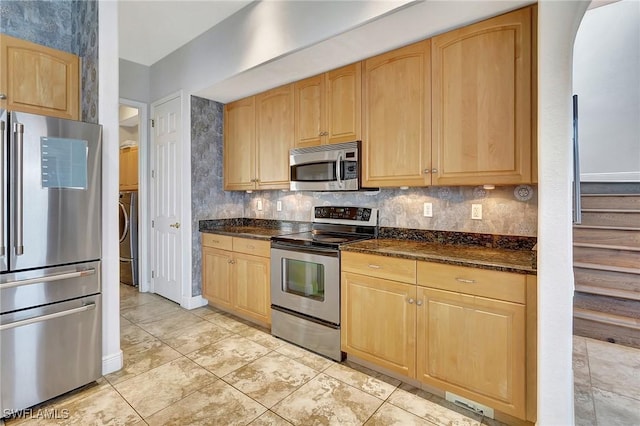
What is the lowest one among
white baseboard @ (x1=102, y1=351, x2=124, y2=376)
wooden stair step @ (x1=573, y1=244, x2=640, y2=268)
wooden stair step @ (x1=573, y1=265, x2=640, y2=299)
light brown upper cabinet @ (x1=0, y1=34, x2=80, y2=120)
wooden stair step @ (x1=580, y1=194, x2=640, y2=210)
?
white baseboard @ (x1=102, y1=351, x2=124, y2=376)

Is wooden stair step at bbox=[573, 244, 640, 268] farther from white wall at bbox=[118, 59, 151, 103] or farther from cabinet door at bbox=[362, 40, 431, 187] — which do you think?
white wall at bbox=[118, 59, 151, 103]

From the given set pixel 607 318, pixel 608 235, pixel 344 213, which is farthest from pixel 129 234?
pixel 608 235

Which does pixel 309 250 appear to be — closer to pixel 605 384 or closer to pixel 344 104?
pixel 344 104

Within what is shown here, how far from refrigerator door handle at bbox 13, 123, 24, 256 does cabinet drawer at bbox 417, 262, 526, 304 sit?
228 cm

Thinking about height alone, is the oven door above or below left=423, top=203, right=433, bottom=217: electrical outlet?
below

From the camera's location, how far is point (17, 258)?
1.76 meters

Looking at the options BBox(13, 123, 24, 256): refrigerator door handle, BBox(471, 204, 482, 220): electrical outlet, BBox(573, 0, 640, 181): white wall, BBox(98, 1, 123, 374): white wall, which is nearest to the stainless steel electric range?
BBox(471, 204, 482, 220): electrical outlet

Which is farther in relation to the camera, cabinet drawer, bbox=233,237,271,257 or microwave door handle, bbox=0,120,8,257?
cabinet drawer, bbox=233,237,271,257

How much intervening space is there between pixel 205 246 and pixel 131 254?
5.07ft

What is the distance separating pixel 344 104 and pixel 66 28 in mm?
2394

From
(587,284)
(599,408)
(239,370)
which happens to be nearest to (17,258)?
(239,370)

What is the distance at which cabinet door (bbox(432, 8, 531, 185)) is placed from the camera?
1834 mm

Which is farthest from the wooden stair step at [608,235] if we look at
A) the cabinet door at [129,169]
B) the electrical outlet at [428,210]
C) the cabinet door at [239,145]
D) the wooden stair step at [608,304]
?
the cabinet door at [129,169]

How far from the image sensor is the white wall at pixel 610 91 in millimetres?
3924
